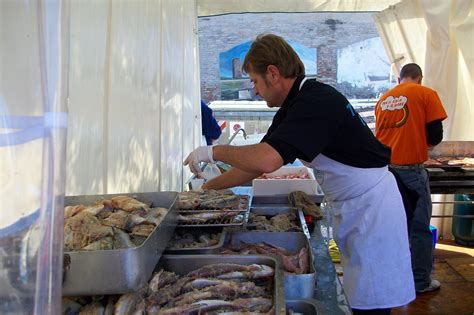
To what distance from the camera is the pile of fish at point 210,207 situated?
2223 mm

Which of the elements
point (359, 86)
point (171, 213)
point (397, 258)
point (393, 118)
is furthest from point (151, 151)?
point (359, 86)

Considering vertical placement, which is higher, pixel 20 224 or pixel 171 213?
pixel 20 224

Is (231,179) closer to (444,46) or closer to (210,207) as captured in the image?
(210,207)

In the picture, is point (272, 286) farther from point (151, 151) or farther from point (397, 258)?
point (151, 151)

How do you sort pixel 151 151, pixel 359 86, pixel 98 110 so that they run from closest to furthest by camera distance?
1. pixel 98 110
2. pixel 151 151
3. pixel 359 86

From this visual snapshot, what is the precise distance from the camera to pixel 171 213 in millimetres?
1810

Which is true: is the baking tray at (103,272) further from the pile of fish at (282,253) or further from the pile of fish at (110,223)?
the pile of fish at (282,253)

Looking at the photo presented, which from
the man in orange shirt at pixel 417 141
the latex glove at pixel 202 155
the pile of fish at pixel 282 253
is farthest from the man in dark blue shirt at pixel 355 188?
the man in orange shirt at pixel 417 141

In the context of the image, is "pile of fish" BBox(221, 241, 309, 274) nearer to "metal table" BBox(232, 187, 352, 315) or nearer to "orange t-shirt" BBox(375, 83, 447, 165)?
"metal table" BBox(232, 187, 352, 315)

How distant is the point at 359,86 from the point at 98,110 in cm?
1272

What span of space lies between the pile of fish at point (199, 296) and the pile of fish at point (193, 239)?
0.36m

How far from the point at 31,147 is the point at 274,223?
6.20 ft

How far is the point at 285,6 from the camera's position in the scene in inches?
237

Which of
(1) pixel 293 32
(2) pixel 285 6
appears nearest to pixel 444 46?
(2) pixel 285 6
